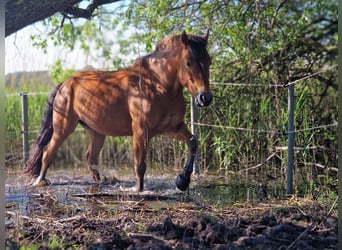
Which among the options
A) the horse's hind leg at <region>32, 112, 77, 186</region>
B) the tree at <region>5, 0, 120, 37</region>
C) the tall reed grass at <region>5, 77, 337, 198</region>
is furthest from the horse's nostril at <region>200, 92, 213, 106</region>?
the horse's hind leg at <region>32, 112, 77, 186</region>

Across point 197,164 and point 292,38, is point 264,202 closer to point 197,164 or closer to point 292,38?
point 197,164

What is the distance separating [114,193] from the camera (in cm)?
646

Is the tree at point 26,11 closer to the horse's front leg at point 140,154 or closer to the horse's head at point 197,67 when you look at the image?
the horse's head at point 197,67

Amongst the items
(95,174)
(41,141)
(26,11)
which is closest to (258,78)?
(95,174)

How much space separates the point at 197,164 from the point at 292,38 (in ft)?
7.65

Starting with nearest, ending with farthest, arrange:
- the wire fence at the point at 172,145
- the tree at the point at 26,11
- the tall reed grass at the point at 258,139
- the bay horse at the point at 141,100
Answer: the tree at the point at 26,11 < the bay horse at the point at 141,100 < the wire fence at the point at 172,145 < the tall reed grass at the point at 258,139

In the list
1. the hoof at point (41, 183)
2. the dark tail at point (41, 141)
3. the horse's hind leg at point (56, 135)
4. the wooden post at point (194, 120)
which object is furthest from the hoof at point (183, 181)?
the dark tail at point (41, 141)

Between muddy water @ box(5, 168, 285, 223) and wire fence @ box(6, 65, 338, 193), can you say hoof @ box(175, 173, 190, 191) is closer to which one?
muddy water @ box(5, 168, 285, 223)

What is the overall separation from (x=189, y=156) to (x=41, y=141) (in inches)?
89.8

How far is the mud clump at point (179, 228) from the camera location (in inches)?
164

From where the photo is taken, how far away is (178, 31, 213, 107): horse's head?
5.77m

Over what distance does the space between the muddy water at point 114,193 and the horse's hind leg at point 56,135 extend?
0.68ft

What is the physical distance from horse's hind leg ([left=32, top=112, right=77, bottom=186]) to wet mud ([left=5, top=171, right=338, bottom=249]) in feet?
3.64

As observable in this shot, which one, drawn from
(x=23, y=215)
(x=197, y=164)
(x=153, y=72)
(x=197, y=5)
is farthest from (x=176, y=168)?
(x=23, y=215)
